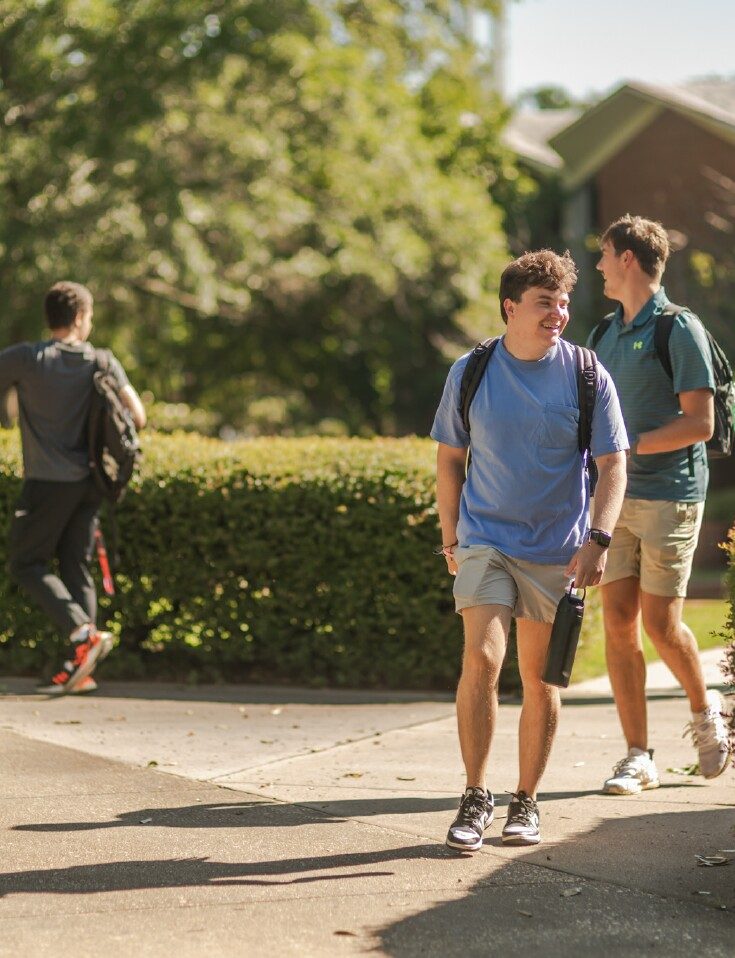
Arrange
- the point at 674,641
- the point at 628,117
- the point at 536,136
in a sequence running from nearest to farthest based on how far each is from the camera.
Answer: the point at 674,641, the point at 628,117, the point at 536,136

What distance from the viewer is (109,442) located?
24.2 feet

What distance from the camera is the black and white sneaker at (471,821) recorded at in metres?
4.53

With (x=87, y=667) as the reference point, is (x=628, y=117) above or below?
above

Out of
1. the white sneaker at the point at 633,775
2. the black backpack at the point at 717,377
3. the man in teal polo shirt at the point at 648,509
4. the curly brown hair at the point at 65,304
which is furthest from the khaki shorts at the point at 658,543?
the curly brown hair at the point at 65,304

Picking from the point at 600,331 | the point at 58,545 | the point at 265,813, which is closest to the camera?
the point at 265,813

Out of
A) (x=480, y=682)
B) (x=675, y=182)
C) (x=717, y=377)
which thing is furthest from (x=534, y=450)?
(x=675, y=182)

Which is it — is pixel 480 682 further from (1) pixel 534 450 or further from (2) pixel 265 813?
(2) pixel 265 813

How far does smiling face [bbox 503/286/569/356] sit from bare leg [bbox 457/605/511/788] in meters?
0.90

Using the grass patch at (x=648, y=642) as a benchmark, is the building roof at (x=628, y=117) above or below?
above

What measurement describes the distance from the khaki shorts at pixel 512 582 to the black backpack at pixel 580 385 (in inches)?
17.1

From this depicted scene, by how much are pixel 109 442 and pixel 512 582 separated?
10.8ft

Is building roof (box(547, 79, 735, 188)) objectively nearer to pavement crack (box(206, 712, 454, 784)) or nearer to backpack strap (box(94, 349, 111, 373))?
backpack strap (box(94, 349, 111, 373))

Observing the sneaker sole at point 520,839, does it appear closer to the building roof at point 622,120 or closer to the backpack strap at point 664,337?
the backpack strap at point 664,337

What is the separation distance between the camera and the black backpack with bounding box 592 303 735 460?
5.37 m
